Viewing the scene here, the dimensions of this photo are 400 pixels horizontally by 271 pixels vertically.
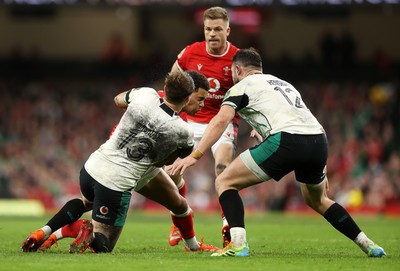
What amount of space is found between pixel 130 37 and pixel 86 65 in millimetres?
1802

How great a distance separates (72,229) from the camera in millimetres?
9211

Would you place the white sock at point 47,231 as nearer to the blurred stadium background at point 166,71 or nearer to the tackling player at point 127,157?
the tackling player at point 127,157

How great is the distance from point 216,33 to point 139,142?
A: 2759 mm

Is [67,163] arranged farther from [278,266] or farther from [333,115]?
[278,266]

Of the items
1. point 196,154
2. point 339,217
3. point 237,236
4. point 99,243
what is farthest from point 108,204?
point 339,217

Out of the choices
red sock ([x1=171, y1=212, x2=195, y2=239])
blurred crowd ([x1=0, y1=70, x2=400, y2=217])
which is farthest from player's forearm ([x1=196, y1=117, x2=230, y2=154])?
blurred crowd ([x1=0, y1=70, x2=400, y2=217])

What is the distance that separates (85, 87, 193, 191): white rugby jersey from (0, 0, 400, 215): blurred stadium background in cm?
1306

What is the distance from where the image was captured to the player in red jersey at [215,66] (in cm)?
→ 1102

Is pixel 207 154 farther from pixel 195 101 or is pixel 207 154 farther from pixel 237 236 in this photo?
pixel 237 236

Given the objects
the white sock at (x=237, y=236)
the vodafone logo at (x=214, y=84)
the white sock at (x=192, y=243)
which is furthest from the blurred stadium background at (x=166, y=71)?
the white sock at (x=237, y=236)

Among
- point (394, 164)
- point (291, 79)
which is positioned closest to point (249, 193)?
point (394, 164)

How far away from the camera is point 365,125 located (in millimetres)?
25297

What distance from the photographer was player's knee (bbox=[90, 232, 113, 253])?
898 cm

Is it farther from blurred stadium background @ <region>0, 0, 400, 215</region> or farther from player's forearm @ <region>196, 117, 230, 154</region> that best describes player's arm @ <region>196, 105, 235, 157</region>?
A: blurred stadium background @ <region>0, 0, 400, 215</region>
